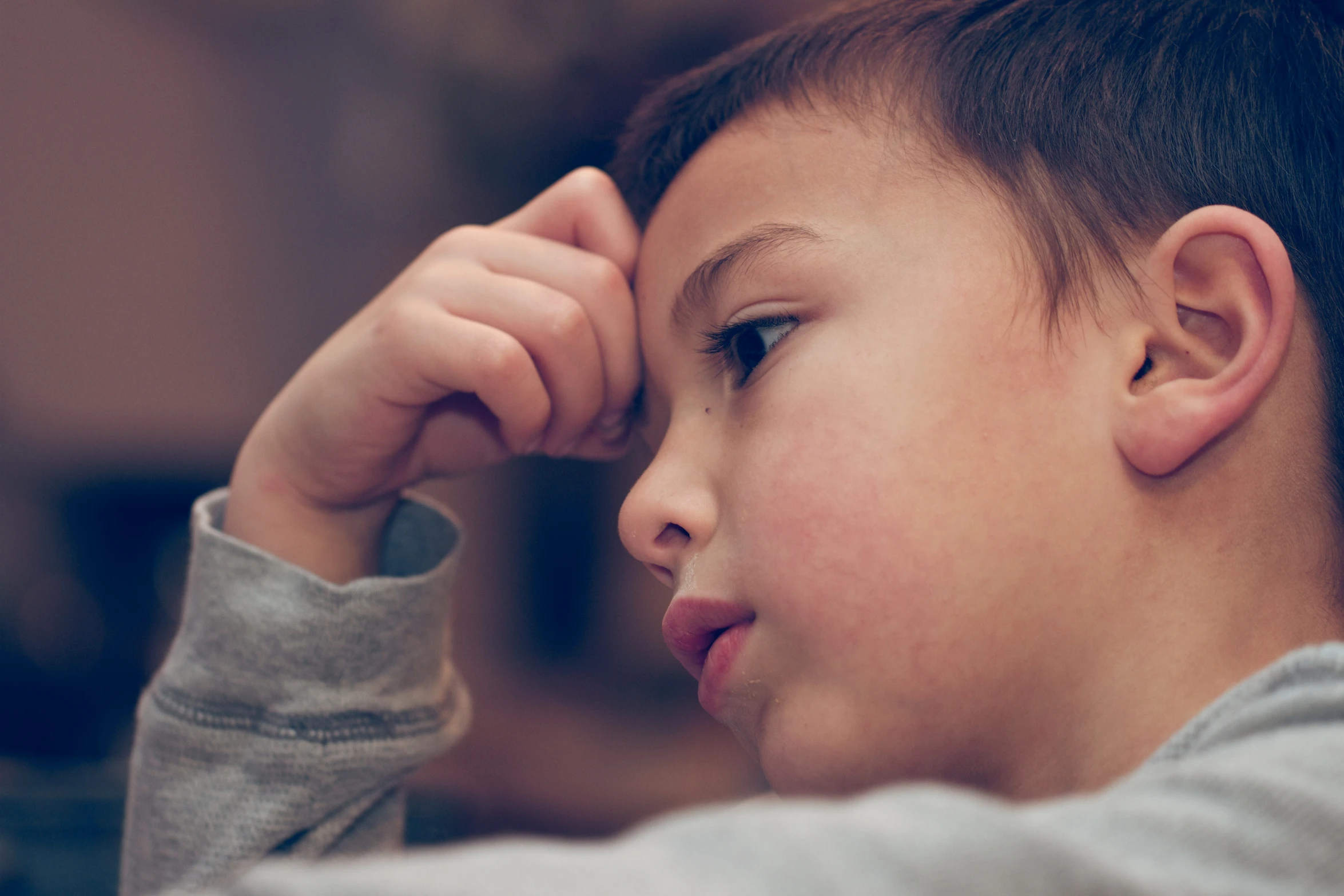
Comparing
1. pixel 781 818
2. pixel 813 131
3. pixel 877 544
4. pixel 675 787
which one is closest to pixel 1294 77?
pixel 813 131

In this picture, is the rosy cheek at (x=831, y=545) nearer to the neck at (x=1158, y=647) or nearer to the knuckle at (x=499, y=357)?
the neck at (x=1158, y=647)

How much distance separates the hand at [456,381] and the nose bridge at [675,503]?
0.13 m

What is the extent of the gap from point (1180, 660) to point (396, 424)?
546mm

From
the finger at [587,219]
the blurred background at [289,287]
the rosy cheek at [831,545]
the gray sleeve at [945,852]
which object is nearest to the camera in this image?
the gray sleeve at [945,852]

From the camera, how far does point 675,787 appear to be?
1.97 metres

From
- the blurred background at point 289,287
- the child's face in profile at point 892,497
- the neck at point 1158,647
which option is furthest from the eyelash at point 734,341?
Answer: the blurred background at point 289,287

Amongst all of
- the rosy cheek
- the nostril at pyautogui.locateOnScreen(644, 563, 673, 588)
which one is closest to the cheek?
the rosy cheek

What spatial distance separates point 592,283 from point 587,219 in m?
0.07

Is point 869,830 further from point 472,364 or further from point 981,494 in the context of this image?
point 472,364

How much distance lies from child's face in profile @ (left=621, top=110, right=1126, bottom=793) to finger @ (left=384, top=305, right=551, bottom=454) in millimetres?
165

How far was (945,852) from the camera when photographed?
31 centimetres

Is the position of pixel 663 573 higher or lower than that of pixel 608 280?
lower

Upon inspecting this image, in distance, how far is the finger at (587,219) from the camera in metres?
0.75

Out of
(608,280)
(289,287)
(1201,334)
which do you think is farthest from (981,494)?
(289,287)
